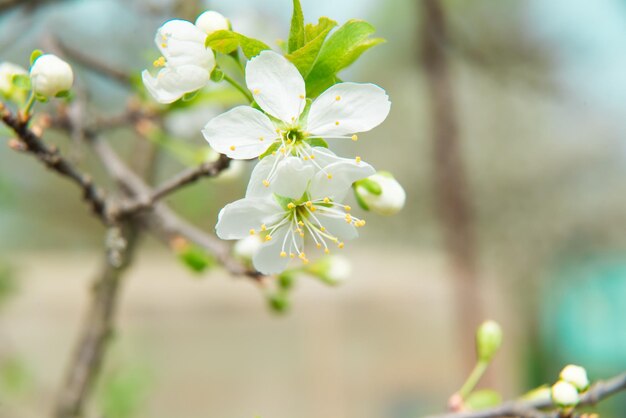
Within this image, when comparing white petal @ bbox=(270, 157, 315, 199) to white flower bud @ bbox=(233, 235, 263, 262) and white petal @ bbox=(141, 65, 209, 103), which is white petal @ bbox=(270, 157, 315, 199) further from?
white flower bud @ bbox=(233, 235, 263, 262)

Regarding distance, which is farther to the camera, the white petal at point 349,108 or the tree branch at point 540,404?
the tree branch at point 540,404

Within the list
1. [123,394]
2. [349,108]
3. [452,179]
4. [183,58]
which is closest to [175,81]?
[183,58]

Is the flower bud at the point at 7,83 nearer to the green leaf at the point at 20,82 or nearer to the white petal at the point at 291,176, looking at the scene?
the green leaf at the point at 20,82

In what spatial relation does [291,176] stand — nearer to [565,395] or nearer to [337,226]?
[337,226]

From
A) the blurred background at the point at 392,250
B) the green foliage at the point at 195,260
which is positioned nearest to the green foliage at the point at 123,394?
the blurred background at the point at 392,250

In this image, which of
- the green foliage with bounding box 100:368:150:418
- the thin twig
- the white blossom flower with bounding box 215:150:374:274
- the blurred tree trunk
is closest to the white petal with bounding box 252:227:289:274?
the white blossom flower with bounding box 215:150:374:274

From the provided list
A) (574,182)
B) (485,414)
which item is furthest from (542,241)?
(485,414)

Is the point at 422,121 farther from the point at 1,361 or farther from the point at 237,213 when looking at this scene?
the point at 237,213
